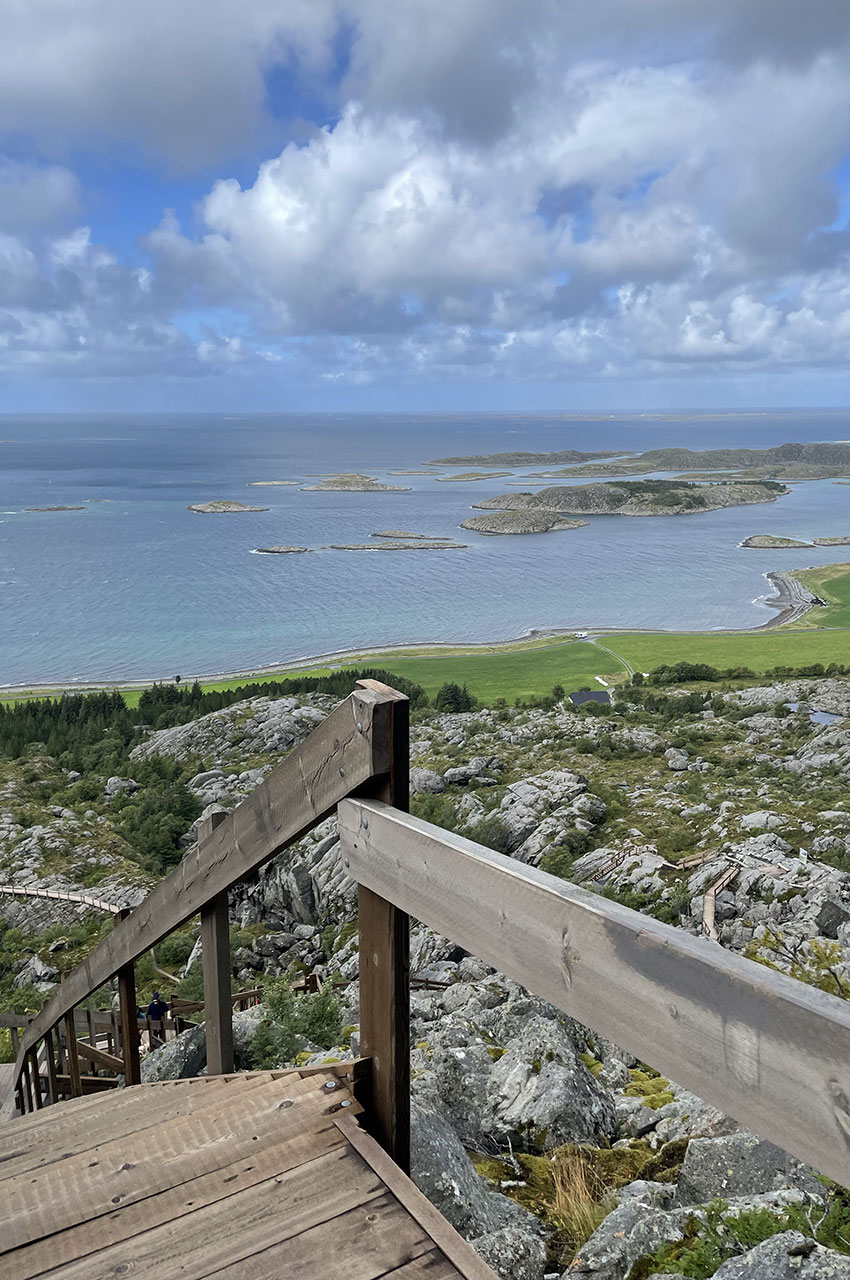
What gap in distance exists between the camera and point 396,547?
101312mm

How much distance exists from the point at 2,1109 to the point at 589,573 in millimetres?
87291

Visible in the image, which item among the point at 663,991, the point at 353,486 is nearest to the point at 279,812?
the point at 663,991

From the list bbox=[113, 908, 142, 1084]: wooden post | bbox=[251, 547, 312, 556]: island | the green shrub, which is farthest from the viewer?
bbox=[251, 547, 312, 556]: island

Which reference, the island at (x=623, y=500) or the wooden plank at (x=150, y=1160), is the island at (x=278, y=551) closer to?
the island at (x=623, y=500)

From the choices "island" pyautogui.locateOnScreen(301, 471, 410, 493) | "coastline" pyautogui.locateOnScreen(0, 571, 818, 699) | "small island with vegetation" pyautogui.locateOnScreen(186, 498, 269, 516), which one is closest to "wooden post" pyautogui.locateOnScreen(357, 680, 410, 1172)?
"coastline" pyautogui.locateOnScreen(0, 571, 818, 699)

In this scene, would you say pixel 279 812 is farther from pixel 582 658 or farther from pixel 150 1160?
pixel 582 658

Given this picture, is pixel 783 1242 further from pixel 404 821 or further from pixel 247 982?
pixel 247 982

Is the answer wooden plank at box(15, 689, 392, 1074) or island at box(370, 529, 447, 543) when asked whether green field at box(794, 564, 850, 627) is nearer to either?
island at box(370, 529, 447, 543)

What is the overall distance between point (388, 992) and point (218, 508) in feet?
436

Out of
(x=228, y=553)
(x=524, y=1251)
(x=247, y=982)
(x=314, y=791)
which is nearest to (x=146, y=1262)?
(x=314, y=791)

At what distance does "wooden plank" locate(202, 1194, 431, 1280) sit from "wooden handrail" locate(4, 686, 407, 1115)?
0.85m

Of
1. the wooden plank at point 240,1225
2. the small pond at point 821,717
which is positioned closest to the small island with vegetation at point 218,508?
the small pond at point 821,717

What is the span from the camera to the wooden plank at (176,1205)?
6.82 feet

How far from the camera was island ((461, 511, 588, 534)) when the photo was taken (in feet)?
390
